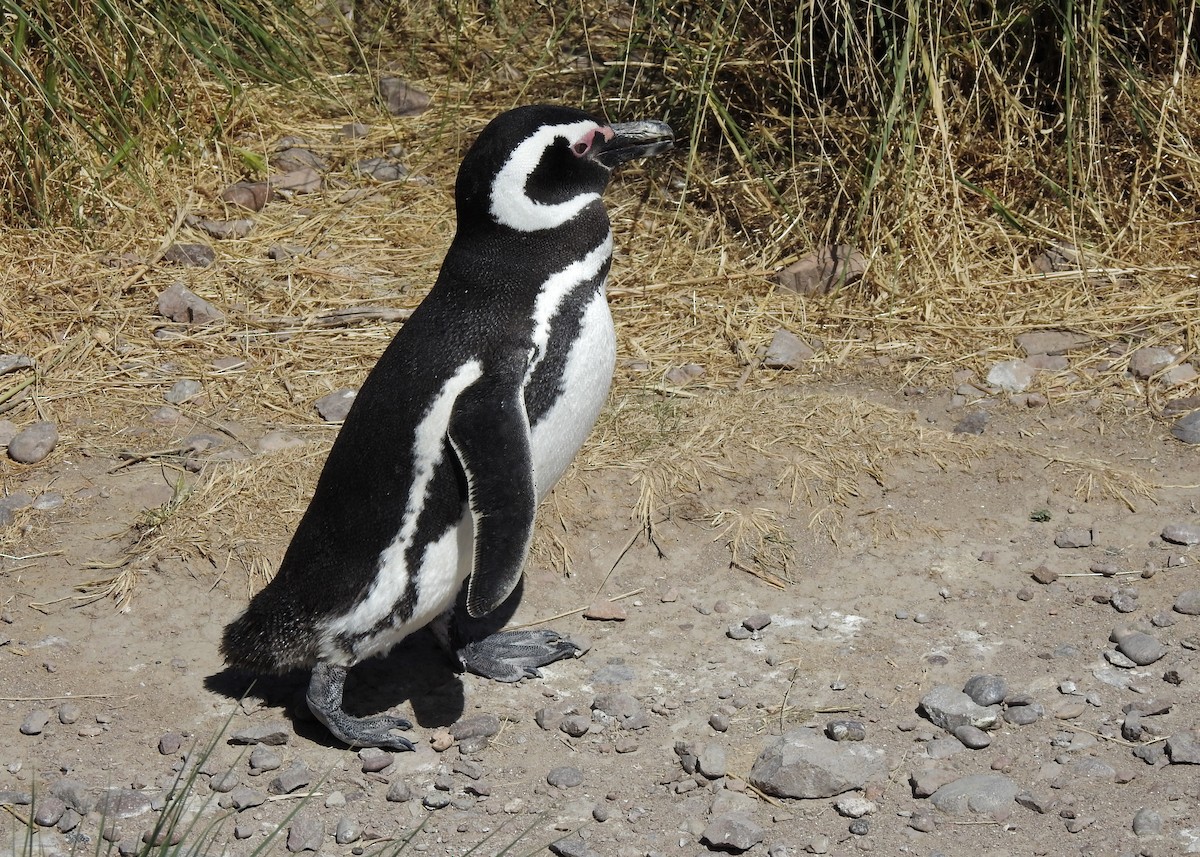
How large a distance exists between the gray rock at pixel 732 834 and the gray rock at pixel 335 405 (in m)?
1.74

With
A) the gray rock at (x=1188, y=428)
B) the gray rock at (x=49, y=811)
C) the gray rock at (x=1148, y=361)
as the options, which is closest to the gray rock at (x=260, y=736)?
the gray rock at (x=49, y=811)

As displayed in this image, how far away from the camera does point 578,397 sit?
2.62 meters

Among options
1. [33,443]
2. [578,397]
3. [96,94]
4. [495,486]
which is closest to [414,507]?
[495,486]

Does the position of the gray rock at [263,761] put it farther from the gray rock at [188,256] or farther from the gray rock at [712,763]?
the gray rock at [188,256]

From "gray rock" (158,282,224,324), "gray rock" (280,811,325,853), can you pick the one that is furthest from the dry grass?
"gray rock" (280,811,325,853)

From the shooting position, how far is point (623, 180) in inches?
184

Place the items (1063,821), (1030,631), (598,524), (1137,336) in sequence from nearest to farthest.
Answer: (1063,821) < (1030,631) < (598,524) < (1137,336)

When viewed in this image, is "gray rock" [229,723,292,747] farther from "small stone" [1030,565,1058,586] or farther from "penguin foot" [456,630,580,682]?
"small stone" [1030,565,1058,586]

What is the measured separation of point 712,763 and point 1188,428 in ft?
5.53

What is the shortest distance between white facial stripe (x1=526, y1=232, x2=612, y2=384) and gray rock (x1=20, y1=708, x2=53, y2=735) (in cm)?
116

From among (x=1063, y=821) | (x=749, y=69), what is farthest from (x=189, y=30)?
(x=1063, y=821)

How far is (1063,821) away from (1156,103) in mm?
2688

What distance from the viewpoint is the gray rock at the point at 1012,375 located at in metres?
3.64

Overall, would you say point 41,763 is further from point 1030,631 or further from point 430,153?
point 430,153
